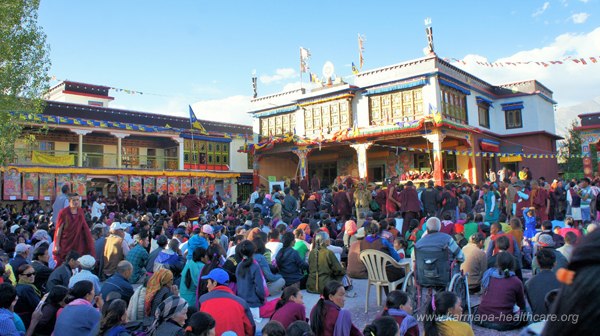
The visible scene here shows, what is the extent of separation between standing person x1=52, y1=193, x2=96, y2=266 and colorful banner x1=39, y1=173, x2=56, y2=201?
17.8 metres

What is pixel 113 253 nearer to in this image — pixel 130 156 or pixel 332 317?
pixel 332 317

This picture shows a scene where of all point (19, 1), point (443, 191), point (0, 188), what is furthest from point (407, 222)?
point (0, 188)

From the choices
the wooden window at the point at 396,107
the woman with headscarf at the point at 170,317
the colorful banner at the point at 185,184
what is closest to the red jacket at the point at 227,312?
the woman with headscarf at the point at 170,317

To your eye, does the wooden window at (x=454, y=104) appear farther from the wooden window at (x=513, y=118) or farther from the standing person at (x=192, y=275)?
the standing person at (x=192, y=275)

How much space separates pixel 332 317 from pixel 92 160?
85.1ft

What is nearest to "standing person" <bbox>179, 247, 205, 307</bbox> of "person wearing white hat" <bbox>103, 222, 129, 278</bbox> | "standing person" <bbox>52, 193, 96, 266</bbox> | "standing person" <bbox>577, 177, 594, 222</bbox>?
"person wearing white hat" <bbox>103, 222, 129, 278</bbox>

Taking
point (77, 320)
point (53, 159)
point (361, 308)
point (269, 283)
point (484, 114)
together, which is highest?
point (484, 114)

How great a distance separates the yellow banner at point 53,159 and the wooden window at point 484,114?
936 inches

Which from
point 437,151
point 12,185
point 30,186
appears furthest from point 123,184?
point 437,151

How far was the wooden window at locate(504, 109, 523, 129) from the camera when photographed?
27984mm

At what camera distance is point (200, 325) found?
3.74m

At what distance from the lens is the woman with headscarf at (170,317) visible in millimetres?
4078

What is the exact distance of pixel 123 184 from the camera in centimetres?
2634

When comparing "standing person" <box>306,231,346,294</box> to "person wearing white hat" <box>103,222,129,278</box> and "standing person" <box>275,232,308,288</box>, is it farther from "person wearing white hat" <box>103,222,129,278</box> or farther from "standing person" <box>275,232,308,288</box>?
"person wearing white hat" <box>103,222,129,278</box>
